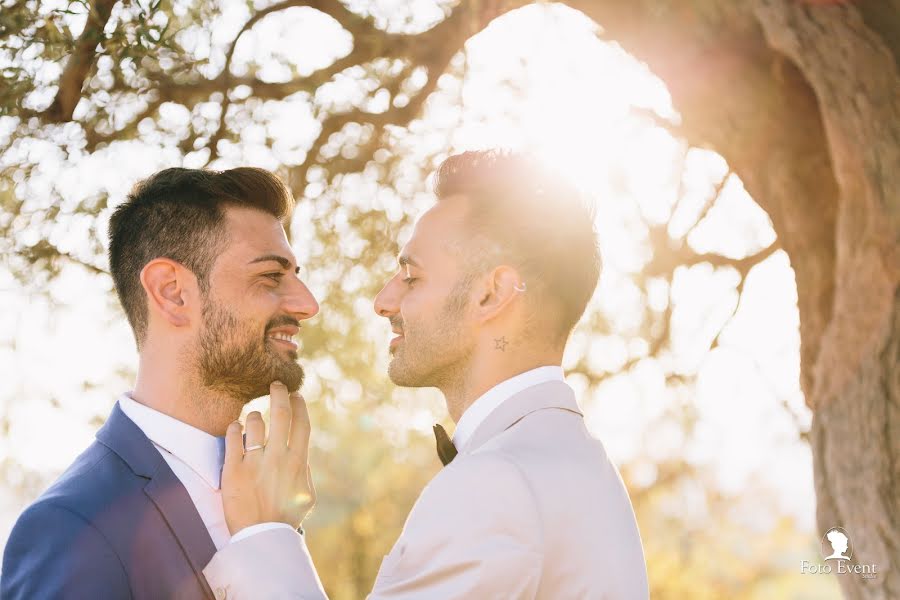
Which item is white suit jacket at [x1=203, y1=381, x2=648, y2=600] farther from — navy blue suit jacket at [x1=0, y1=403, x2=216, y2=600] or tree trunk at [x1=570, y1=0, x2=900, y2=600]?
tree trunk at [x1=570, y1=0, x2=900, y2=600]

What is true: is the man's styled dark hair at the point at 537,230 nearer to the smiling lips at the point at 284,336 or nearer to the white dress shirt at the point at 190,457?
the smiling lips at the point at 284,336

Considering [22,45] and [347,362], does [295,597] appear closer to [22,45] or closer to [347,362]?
[22,45]

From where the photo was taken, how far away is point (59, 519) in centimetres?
278

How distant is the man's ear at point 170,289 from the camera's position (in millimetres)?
3438

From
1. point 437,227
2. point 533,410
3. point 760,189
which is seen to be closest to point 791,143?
point 760,189

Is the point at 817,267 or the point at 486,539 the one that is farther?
the point at 817,267

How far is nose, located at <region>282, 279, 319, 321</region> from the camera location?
140 inches

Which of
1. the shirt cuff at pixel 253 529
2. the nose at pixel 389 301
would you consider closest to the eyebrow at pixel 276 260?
the nose at pixel 389 301

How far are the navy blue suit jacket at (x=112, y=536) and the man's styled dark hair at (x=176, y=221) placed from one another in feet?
2.10

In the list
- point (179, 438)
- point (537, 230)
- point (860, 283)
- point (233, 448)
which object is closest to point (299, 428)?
point (233, 448)

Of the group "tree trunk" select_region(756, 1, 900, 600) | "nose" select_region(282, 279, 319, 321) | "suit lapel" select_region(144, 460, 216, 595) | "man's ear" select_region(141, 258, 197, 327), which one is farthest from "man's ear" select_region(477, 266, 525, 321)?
"tree trunk" select_region(756, 1, 900, 600)

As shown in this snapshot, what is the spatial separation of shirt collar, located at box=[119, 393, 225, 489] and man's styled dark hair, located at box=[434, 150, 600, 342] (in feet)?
3.75

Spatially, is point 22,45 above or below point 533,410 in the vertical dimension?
below

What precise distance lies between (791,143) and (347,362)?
4043 mm
